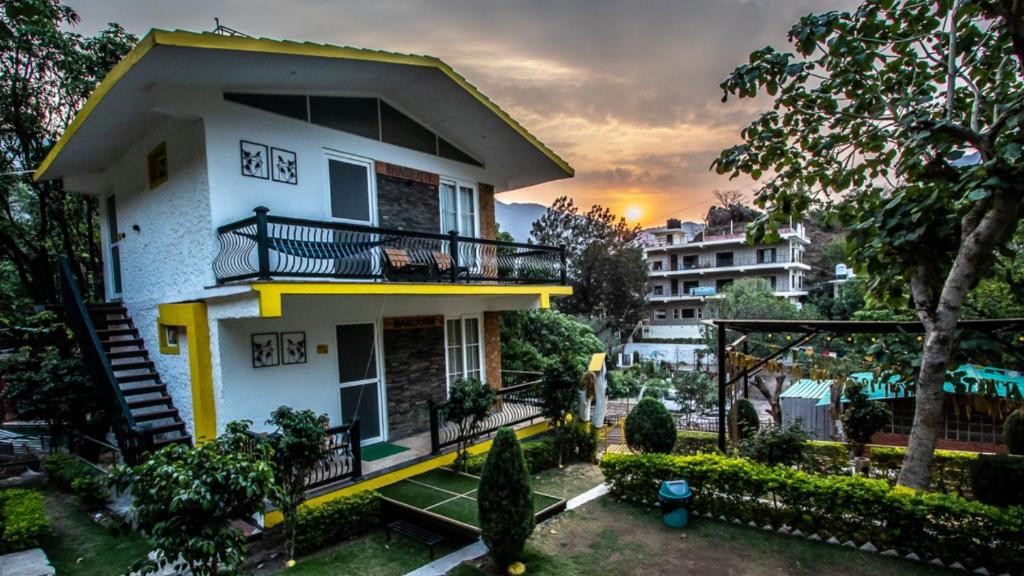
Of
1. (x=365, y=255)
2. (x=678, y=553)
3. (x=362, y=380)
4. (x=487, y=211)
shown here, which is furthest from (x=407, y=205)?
(x=678, y=553)

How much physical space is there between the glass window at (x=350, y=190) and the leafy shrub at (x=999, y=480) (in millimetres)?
10922

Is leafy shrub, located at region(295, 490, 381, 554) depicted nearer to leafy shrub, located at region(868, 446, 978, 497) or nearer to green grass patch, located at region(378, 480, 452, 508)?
green grass patch, located at region(378, 480, 452, 508)

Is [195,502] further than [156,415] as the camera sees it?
No

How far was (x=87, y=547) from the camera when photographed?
6.59 metres

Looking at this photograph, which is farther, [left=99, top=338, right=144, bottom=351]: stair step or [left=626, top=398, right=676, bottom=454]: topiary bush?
[left=99, top=338, right=144, bottom=351]: stair step

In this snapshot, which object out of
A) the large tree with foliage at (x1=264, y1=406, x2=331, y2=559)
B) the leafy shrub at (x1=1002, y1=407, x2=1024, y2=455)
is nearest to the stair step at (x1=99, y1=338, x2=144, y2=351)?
the large tree with foliage at (x1=264, y1=406, x2=331, y2=559)

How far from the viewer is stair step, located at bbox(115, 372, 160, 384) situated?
28.9 feet

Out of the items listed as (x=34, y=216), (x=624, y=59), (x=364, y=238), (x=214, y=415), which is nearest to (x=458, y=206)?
(x=364, y=238)

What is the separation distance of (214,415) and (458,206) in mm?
6701

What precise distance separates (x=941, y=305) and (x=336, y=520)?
8.69 meters

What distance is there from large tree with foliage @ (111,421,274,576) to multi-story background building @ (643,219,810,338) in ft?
114

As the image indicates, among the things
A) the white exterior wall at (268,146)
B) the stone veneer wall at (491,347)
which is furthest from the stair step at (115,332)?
the stone veneer wall at (491,347)

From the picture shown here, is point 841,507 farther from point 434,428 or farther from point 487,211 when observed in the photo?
point 487,211

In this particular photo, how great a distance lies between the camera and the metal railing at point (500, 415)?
29.8 feet
